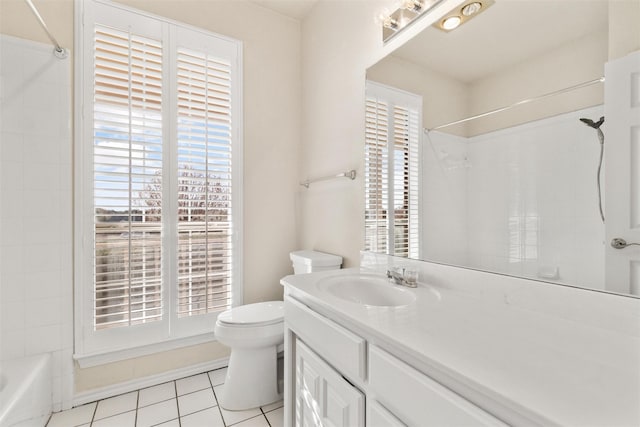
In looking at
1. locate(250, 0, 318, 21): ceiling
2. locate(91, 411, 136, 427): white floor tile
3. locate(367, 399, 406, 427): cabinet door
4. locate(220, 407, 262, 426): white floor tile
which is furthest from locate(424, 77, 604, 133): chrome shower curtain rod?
locate(91, 411, 136, 427): white floor tile

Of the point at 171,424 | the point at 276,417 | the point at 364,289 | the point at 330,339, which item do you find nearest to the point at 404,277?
the point at 364,289

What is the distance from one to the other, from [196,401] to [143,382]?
1.35ft

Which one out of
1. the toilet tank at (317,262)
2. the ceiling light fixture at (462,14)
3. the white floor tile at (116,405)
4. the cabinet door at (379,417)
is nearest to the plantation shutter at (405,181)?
the ceiling light fixture at (462,14)

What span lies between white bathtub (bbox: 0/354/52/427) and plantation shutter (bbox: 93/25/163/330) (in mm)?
297

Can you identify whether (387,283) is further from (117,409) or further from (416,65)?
(117,409)

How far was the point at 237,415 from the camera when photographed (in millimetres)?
1604

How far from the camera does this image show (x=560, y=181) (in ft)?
2.94

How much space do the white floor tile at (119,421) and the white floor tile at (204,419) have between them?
26 cm

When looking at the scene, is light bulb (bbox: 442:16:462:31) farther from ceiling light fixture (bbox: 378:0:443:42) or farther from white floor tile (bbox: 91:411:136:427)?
white floor tile (bbox: 91:411:136:427)

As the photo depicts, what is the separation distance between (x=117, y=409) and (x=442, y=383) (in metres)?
1.89

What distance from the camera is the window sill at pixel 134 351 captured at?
1708 millimetres

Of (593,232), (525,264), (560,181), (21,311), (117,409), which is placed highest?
(560,181)

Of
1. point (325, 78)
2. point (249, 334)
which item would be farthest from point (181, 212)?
point (325, 78)

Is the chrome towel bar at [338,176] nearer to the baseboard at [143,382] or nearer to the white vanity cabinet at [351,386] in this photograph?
the white vanity cabinet at [351,386]
